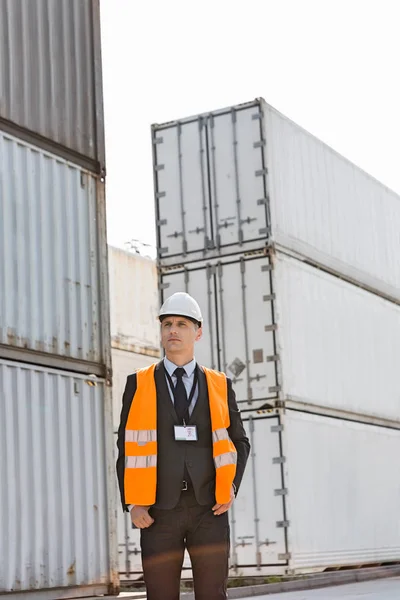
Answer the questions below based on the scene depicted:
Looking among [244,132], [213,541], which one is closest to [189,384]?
[213,541]

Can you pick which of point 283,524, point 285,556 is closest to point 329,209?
point 283,524

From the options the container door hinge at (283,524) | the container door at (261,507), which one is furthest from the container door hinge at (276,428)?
the container door hinge at (283,524)

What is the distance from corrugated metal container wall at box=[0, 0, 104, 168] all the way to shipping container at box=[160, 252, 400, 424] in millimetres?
3416

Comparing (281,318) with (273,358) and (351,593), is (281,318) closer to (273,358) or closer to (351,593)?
(273,358)

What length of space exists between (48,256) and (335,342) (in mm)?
6270

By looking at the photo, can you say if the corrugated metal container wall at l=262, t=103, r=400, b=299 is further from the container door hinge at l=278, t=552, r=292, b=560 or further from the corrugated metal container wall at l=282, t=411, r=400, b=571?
the container door hinge at l=278, t=552, r=292, b=560

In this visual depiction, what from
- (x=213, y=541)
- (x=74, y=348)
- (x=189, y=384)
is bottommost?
(x=213, y=541)

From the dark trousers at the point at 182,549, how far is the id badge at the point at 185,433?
0.20m

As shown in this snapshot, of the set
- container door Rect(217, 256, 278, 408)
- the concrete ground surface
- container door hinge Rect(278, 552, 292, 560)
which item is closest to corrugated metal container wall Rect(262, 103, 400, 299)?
container door Rect(217, 256, 278, 408)

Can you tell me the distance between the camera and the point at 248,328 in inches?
537

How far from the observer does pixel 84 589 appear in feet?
31.5

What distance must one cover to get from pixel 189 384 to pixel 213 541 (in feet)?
2.05

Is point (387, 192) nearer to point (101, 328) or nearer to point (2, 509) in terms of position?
point (101, 328)

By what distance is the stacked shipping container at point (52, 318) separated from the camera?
9.19m
